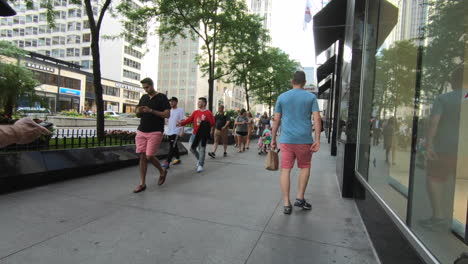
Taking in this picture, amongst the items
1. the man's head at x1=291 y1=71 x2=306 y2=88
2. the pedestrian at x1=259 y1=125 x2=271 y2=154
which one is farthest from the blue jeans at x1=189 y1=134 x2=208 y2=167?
the pedestrian at x1=259 y1=125 x2=271 y2=154

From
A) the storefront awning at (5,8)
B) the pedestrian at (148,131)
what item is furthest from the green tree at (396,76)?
the storefront awning at (5,8)

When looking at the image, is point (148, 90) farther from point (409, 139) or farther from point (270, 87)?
point (270, 87)

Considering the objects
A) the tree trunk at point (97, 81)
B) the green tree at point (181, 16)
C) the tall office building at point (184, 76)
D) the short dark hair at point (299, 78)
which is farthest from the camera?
the tall office building at point (184, 76)

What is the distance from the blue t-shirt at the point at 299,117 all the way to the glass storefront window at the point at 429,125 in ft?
3.23

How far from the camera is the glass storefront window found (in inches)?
73.7

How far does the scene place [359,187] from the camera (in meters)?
4.36

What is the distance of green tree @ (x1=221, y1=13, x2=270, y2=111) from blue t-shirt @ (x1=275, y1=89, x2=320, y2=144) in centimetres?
1088

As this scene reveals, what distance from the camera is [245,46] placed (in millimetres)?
17938

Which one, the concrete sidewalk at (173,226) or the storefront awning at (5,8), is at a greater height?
the storefront awning at (5,8)

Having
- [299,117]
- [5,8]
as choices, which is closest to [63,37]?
[5,8]

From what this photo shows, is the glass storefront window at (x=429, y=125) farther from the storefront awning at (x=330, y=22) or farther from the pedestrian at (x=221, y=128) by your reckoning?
the pedestrian at (x=221, y=128)

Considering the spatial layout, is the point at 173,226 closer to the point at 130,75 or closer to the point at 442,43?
the point at 442,43

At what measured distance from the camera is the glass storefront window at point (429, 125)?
1873mm

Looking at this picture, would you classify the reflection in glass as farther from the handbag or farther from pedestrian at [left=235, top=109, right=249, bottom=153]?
pedestrian at [left=235, top=109, right=249, bottom=153]
